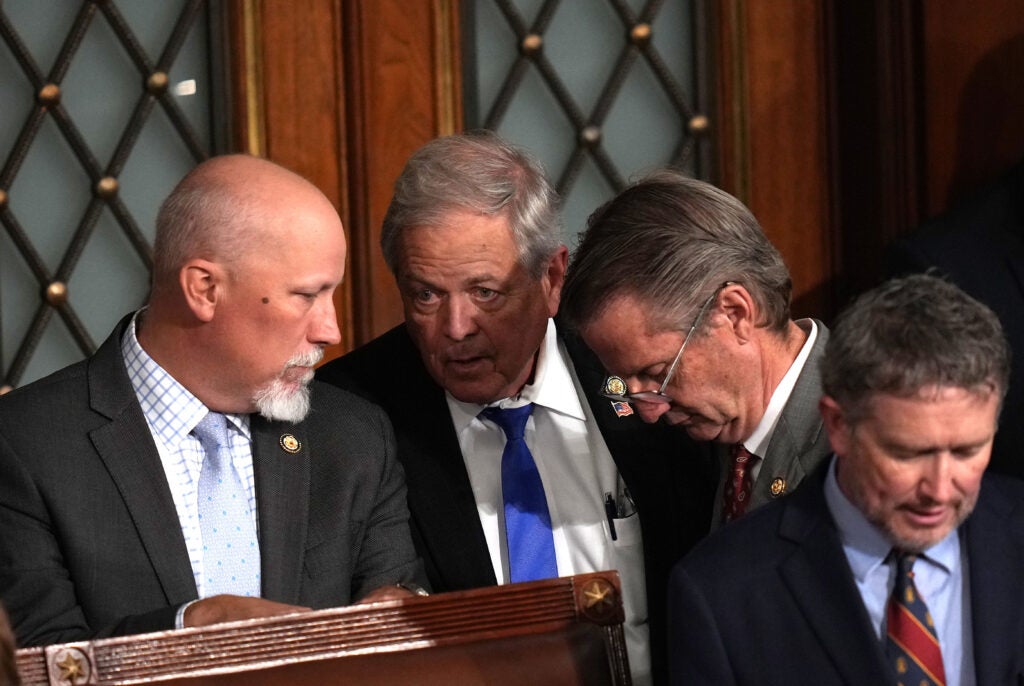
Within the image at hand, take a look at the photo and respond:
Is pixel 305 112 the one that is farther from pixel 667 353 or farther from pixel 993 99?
pixel 993 99

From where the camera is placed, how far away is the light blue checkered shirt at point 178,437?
259cm

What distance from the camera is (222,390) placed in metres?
2.65

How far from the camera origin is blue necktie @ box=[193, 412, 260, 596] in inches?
102

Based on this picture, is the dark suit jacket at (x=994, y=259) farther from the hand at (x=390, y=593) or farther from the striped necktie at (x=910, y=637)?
the hand at (x=390, y=593)

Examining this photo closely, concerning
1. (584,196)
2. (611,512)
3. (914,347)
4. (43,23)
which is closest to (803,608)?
(914,347)

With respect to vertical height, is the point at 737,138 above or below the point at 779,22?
below

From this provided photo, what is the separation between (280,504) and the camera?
2.64 metres

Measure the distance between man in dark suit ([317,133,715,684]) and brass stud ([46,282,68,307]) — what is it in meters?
0.79

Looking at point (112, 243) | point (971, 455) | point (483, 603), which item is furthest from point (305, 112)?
point (971, 455)

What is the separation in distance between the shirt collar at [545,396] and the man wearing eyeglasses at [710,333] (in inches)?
13.2

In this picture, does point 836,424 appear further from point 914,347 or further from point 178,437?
point 178,437

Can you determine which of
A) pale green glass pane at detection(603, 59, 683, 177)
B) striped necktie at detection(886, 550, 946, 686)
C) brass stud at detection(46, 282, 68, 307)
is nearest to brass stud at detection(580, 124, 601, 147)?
pale green glass pane at detection(603, 59, 683, 177)

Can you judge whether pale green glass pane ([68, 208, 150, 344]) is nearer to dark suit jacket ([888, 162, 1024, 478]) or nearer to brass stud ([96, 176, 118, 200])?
brass stud ([96, 176, 118, 200])

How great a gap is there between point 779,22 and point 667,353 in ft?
4.45
